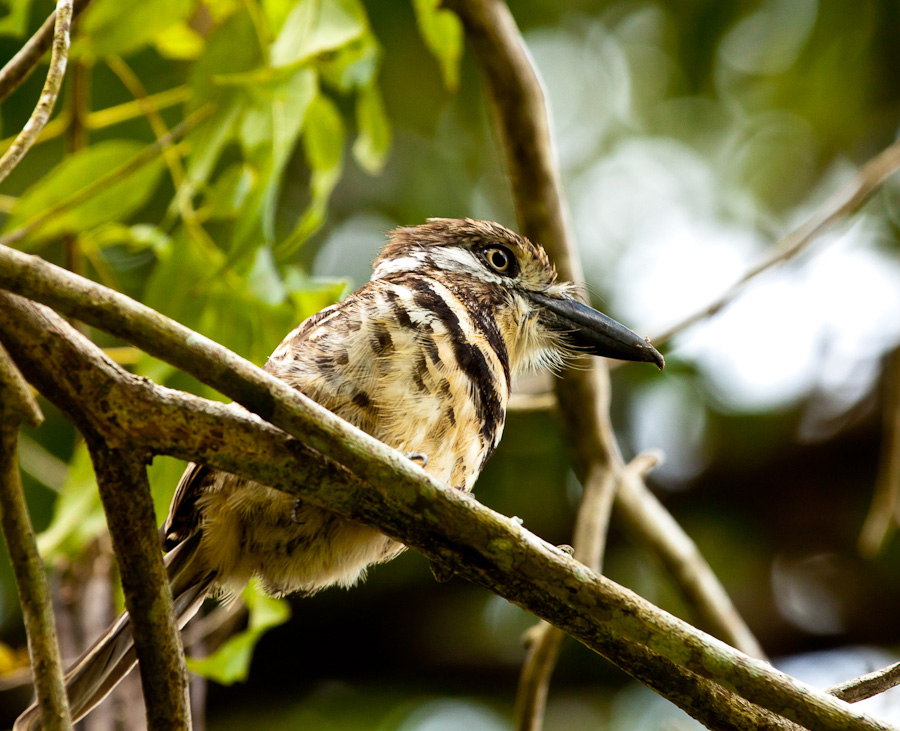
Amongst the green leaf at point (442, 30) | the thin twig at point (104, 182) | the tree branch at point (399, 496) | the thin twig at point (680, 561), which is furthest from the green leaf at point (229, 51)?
the thin twig at point (680, 561)

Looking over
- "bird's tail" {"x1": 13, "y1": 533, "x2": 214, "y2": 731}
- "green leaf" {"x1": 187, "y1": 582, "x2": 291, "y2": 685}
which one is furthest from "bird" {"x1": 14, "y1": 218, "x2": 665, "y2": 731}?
"green leaf" {"x1": 187, "y1": 582, "x2": 291, "y2": 685}

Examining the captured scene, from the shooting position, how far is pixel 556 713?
4.58 meters

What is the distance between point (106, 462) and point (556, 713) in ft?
11.9

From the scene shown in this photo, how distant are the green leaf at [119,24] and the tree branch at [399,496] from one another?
1160 mm

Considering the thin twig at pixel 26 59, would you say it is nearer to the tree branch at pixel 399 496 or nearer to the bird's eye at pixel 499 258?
the tree branch at pixel 399 496

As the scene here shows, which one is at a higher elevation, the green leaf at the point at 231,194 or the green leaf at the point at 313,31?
the green leaf at the point at 313,31

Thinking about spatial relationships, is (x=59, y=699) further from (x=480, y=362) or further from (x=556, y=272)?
(x=556, y=272)

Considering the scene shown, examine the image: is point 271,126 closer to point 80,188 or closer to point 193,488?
point 80,188

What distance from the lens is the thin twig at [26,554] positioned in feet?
4.65

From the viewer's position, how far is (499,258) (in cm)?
275

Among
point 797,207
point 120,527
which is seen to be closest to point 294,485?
point 120,527

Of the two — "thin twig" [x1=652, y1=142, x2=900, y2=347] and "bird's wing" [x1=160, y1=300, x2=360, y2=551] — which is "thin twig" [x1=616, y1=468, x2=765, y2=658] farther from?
"bird's wing" [x1=160, y1=300, x2=360, y2=551]

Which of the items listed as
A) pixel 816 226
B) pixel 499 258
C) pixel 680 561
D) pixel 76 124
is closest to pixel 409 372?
pixel 499 258

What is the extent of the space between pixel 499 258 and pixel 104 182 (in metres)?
1.09
